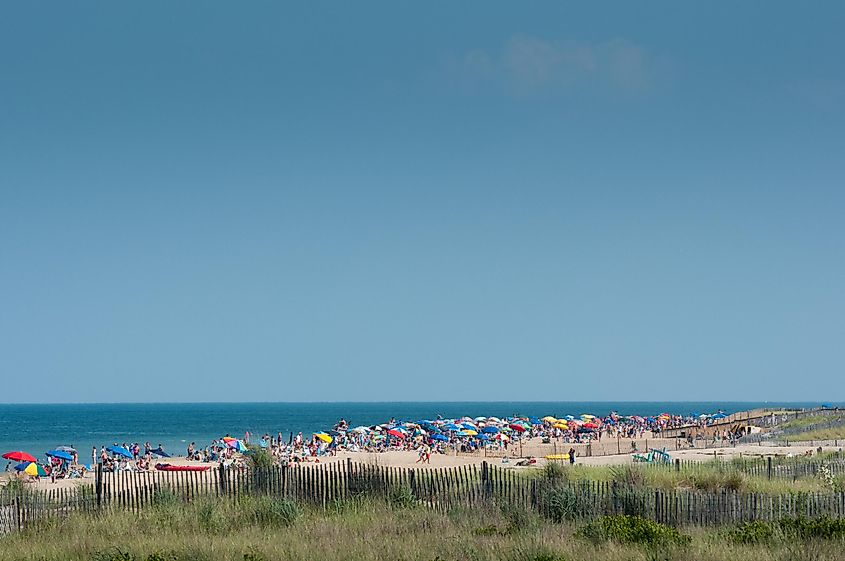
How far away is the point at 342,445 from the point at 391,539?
55.6 m

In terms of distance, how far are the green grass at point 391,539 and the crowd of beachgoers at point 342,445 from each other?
21329mm

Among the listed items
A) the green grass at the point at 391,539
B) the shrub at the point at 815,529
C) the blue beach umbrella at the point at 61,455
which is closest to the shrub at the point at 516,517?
the green grass at the point at 391,539

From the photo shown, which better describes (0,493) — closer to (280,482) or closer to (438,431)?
(280,482)

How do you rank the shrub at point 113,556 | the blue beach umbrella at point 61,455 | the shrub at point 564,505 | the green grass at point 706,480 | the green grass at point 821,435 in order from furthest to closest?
the green grass at point 821,435 → the blue beach umbrella at point 61,455 → the green grass at point 706,480 → the shrub at point 564,505 → the shrub at point 113,556

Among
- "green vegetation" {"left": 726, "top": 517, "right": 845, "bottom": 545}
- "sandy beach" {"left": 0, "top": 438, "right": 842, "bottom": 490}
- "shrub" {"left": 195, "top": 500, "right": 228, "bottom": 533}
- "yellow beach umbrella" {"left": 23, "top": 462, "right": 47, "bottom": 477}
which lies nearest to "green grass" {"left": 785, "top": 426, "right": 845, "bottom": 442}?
"sandy beach" {"left": 0, "top": 438, "right": 842, "bottom": 490}

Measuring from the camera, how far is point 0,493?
21.2 metres

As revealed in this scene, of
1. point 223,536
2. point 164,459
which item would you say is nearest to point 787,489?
point 223,536

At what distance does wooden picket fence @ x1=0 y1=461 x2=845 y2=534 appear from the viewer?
19.6 m

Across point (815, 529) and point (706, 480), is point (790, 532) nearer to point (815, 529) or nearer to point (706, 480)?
point (815, 529)

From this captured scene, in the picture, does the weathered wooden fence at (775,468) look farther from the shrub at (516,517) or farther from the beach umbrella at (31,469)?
the beach umbrella at (31,469)

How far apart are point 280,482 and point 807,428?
4813 cm

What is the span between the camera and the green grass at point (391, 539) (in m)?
14.9

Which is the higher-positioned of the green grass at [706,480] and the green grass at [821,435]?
the green grass at [706,480]

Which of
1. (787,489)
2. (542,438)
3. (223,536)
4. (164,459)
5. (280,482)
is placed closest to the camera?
(223,536)
